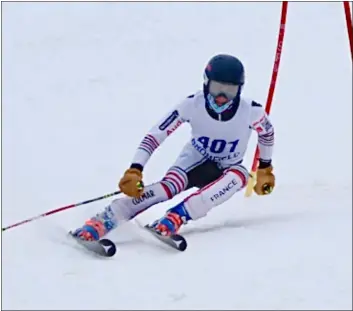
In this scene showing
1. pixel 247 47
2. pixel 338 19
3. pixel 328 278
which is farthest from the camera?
pixel 338 19

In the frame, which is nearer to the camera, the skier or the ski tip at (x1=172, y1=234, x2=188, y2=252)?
the ski tip at (x1=172, y1=234, x2=188, y2=252)

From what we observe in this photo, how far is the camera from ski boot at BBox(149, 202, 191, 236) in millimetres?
3729

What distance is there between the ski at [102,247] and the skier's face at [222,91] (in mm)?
755

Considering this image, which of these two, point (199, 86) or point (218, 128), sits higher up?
point (218, 128)

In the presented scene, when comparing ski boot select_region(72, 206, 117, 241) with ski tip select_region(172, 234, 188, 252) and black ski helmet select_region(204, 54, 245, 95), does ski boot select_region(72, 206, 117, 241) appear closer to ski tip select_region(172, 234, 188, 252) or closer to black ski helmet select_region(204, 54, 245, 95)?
ski tip select_region(172, 234, 188, 252)

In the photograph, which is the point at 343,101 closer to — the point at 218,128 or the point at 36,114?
the point at 36,114

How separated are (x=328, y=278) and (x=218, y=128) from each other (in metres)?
0.94

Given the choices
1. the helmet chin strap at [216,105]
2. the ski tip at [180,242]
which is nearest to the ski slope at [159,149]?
Result: the ski tip at [180,242]

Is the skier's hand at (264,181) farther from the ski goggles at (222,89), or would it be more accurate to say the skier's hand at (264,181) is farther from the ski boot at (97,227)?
the ski boot at (97,227)

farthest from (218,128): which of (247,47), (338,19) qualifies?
(338,19)

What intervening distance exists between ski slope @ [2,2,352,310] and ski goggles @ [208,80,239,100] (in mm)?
590

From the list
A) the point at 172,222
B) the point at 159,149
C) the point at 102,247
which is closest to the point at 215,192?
the point at 172,222

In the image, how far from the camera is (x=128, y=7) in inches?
377

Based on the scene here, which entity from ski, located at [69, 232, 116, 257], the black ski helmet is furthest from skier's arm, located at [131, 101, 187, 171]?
ski, located at [69, 232, 116, 257]
